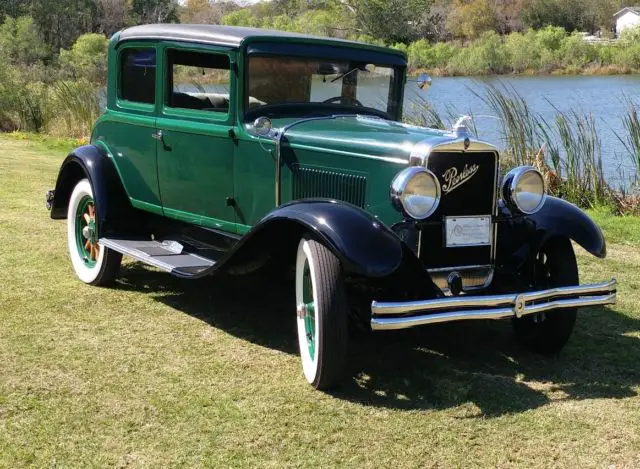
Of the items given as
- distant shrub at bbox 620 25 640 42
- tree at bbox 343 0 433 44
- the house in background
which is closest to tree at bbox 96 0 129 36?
tree at bbox 343 0 433 44

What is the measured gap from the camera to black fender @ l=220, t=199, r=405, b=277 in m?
3.55

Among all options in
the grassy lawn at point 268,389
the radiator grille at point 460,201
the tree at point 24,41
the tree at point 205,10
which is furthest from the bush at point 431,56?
the tree at point 205,10

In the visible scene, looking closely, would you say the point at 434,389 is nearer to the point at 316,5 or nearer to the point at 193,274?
the point at 193,274

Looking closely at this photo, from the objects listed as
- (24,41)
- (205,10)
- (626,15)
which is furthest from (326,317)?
(205,10)

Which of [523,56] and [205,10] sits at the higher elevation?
[205,10]

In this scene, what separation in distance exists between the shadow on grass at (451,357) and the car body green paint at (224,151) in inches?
23.9

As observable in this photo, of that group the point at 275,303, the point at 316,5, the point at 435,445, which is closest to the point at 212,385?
the point at 435,445

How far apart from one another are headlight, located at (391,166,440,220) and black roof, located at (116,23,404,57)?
55.9 inches

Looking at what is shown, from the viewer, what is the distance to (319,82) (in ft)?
16.1

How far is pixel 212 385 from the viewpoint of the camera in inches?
151

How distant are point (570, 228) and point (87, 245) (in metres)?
3.45

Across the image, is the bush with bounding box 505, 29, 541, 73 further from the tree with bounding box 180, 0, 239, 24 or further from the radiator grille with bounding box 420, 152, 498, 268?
the tree with bounding box 180, 0, 239, 24

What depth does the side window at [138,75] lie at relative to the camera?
521 centimetres

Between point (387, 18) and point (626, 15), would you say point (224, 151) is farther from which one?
point (626, 15)
